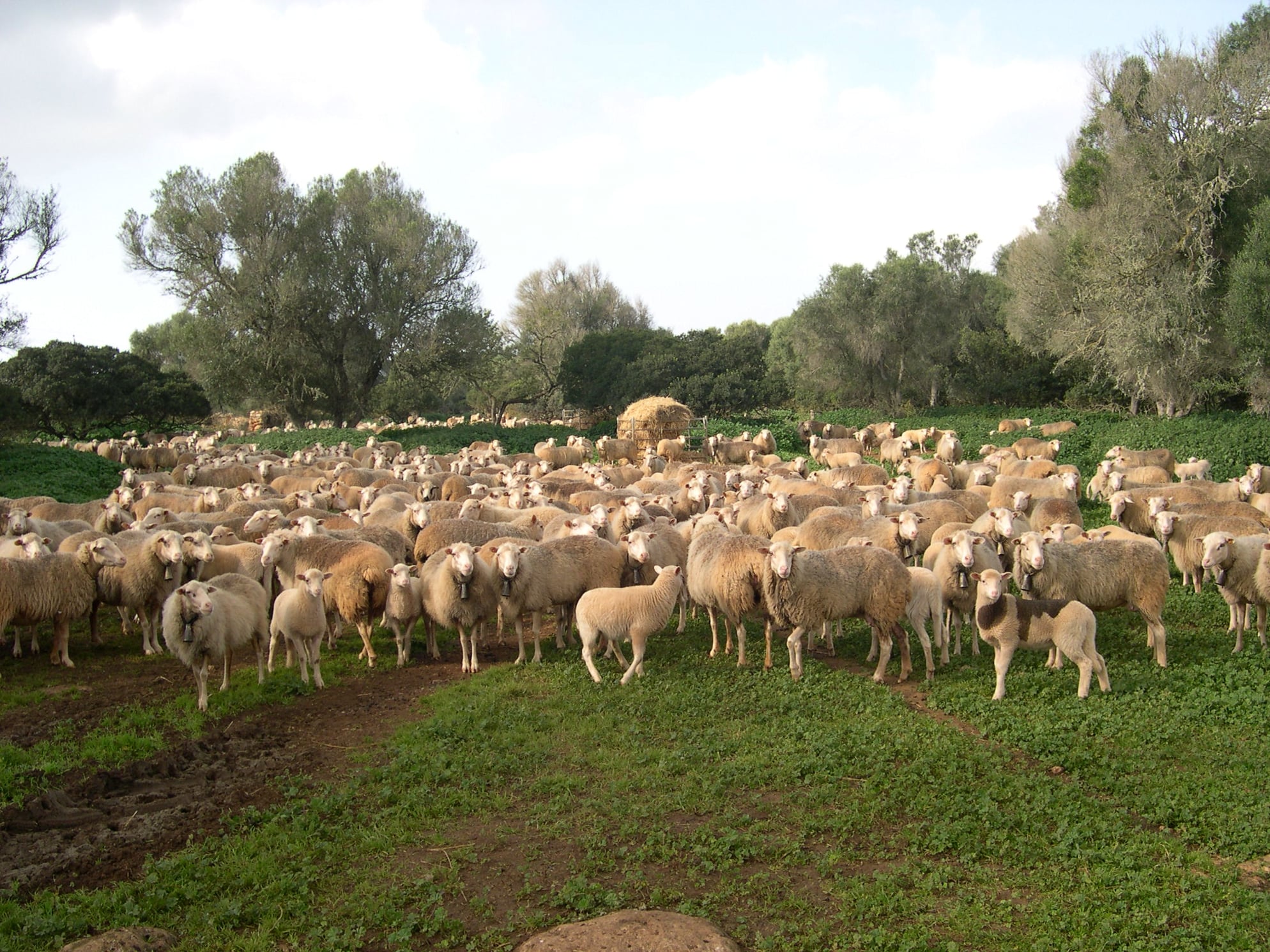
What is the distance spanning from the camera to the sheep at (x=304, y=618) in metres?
10.4

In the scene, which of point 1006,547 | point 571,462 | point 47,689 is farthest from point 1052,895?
point 571,462

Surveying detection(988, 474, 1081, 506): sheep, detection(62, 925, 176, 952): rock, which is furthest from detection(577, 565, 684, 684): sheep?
detection(988, 474, 1081, 506): sheep

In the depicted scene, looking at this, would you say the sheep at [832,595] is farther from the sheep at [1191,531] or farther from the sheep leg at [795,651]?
the sheep at [1191,531]

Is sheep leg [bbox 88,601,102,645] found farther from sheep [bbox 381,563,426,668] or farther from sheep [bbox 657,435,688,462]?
sheep [bbox 657,435,688,462]

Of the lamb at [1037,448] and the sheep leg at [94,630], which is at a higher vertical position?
the lamb at [1037,448]

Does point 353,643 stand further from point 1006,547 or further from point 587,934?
point 1006,547

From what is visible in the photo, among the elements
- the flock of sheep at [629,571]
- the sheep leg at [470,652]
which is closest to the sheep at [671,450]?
the flock of sheep at [629,571]

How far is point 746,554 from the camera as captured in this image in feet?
36.1

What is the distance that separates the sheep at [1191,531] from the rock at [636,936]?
11.3m

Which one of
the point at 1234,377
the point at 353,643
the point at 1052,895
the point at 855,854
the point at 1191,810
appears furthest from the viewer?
the point at 1234,377

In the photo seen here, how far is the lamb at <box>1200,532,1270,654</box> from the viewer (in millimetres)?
11062

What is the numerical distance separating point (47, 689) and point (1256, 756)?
12.6 m

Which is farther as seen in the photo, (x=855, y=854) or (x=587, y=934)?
(x=855, y=854)

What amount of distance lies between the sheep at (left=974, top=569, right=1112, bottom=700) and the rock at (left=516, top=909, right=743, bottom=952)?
5.42 m
